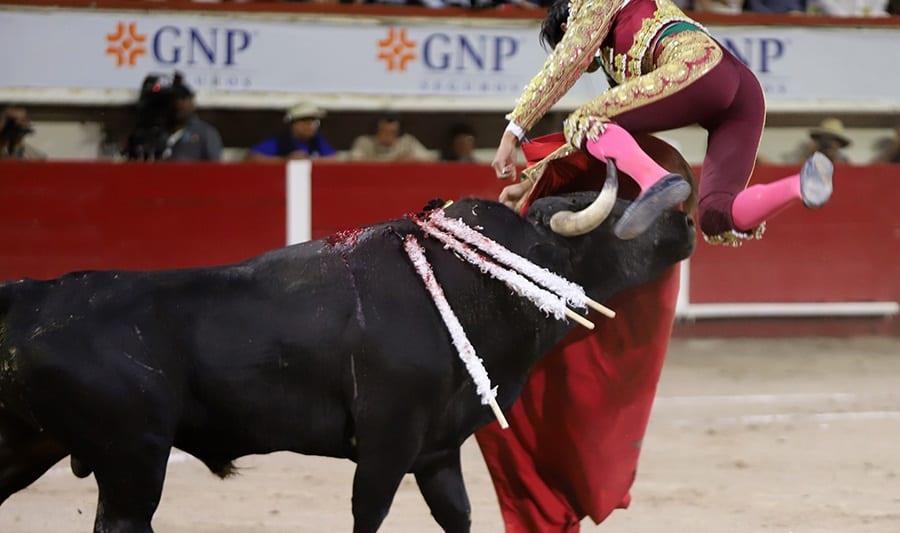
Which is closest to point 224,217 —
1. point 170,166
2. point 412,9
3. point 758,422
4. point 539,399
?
point 170,166

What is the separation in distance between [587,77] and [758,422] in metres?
3.19

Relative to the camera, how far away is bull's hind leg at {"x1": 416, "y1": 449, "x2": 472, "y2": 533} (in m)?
2.98

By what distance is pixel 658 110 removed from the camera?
305cm

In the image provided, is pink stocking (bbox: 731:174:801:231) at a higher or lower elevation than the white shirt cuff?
lower

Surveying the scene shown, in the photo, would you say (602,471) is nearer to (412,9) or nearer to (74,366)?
(74,366)

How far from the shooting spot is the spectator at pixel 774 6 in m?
8.63

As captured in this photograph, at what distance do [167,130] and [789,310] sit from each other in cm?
321

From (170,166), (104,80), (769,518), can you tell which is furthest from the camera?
(104,80)

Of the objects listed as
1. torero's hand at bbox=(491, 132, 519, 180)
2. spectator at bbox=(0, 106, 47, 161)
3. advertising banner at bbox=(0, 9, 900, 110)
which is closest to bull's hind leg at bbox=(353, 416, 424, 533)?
torero's hand at bbox=(491, 132, 519, 180)

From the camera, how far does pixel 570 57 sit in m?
3.11

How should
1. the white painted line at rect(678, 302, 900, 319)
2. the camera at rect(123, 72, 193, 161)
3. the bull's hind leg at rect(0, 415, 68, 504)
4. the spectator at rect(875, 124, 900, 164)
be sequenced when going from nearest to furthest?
the bull's hind leg at rect(0, 415, 68, 504) < the camera at rect(123, 72, 193, 161) < the white painted line at rect(678, 302, 900, 319) < the spectator at rect(875, 124, 900, 164)

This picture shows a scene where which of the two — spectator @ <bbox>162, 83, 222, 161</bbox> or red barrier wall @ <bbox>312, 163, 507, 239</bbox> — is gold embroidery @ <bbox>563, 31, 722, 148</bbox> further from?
spectator @ <bbox>162, 83, 222, 161</bbox>

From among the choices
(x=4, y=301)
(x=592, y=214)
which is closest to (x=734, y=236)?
(x=592, y=214)

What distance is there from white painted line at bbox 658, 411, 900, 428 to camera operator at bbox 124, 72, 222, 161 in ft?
9.30
